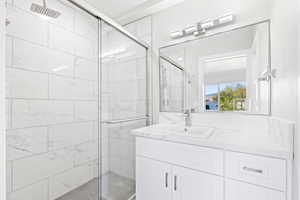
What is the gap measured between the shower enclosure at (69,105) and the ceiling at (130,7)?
411 millimetres

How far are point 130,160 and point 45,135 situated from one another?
0.91 meters

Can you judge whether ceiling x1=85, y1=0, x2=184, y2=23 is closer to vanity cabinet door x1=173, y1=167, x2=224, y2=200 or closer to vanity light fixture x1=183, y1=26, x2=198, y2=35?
vanity light fixture x1=183, y1=26, x2=198, y2=35

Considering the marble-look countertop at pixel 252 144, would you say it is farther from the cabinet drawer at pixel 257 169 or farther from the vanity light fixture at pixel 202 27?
the vanity light fixture at pixel 202 27

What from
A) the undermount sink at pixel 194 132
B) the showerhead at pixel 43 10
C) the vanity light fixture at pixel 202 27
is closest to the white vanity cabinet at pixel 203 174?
the undermount sink at pixel 194 132

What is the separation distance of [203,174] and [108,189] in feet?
3.16

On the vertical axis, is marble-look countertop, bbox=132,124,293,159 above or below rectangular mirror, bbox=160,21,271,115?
below

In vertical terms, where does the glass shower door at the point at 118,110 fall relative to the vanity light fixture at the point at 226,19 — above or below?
below

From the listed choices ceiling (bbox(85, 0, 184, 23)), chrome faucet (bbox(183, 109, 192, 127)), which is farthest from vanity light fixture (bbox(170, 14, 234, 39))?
chrome faucet (bbox(183, 109, 192, 127))

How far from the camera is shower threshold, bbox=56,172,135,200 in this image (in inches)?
55.0

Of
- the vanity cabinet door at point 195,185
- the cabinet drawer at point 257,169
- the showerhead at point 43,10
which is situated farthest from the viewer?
the showerhead at point 43,10

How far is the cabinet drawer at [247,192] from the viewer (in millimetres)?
771

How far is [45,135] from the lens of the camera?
1.42m

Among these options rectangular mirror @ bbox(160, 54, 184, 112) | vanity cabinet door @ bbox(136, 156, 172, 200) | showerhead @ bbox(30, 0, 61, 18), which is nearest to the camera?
vanity cabinet door @ bbox(136, 156, 172, 200)

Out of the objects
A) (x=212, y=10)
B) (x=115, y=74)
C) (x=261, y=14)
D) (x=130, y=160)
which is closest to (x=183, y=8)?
(x=212, y=10)
